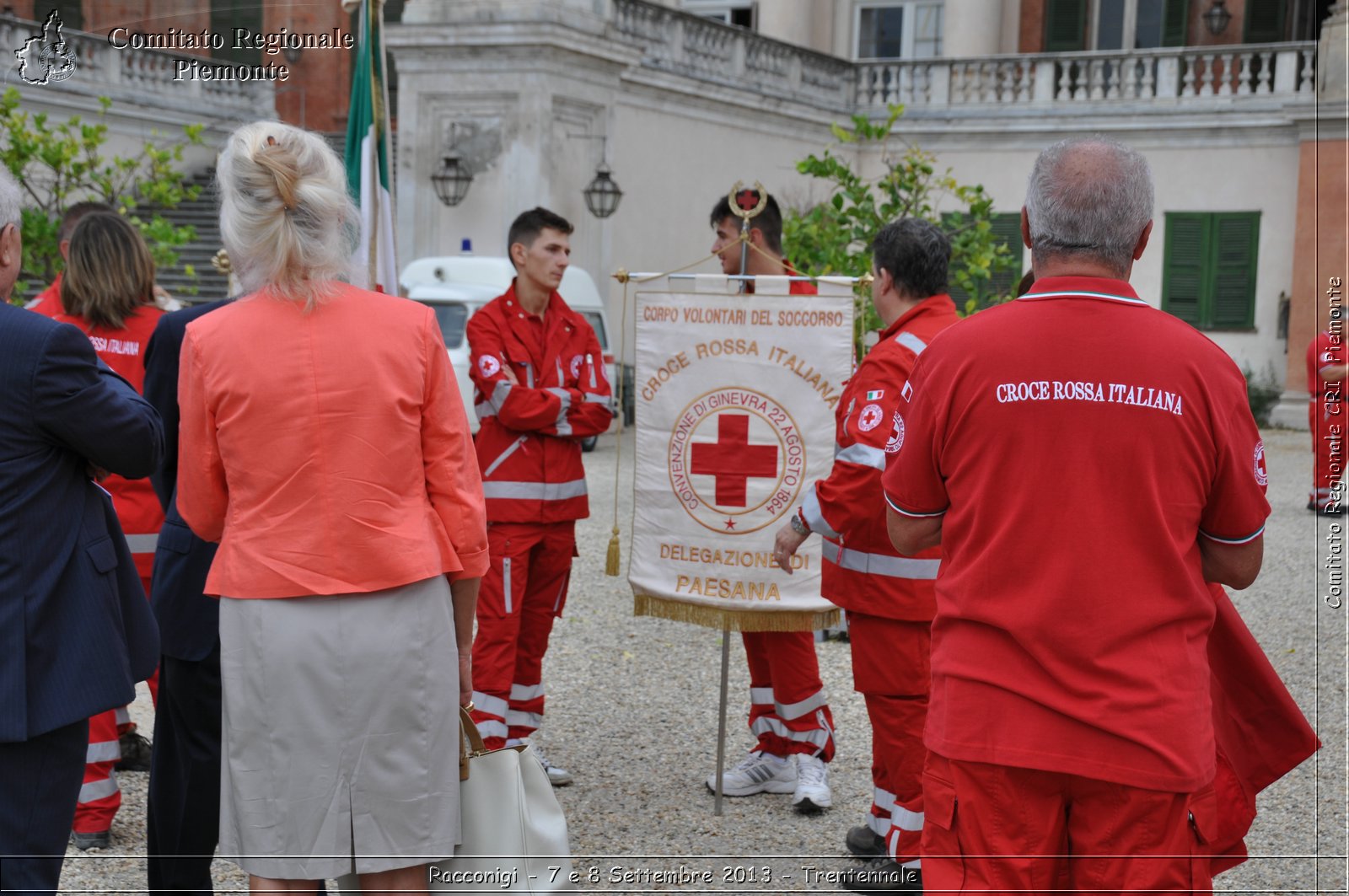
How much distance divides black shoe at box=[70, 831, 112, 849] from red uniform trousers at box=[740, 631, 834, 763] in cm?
225

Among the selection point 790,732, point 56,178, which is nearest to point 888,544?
point 790,732

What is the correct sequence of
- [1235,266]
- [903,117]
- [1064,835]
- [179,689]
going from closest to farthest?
1. [1064,835]
2. [179,689]
3. [1235,266]
4. [903,117]

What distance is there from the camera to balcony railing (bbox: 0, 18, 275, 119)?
19.0m

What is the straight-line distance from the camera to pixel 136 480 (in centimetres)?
464

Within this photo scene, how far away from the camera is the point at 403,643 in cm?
281

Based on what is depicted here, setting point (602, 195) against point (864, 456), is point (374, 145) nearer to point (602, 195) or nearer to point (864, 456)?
point (864, 456)

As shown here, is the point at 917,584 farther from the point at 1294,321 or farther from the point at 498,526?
the point at 1294,321

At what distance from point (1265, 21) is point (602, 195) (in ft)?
42.4

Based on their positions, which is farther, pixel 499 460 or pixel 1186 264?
pixel 1186 264

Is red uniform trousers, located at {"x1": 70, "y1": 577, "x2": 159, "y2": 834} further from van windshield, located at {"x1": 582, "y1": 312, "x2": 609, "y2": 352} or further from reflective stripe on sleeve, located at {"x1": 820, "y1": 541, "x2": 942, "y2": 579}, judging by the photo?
van windshield, located at {"x1": 582, "y1": 312, "x2": 609, "y2": 352}

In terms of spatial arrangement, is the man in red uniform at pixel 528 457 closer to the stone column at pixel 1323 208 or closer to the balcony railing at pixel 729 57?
the balcony railing at pixel 729 57

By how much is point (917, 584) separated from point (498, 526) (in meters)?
1.69

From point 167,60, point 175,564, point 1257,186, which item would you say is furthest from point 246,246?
point 1257,186

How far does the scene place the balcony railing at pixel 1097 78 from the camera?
21.4 meters
